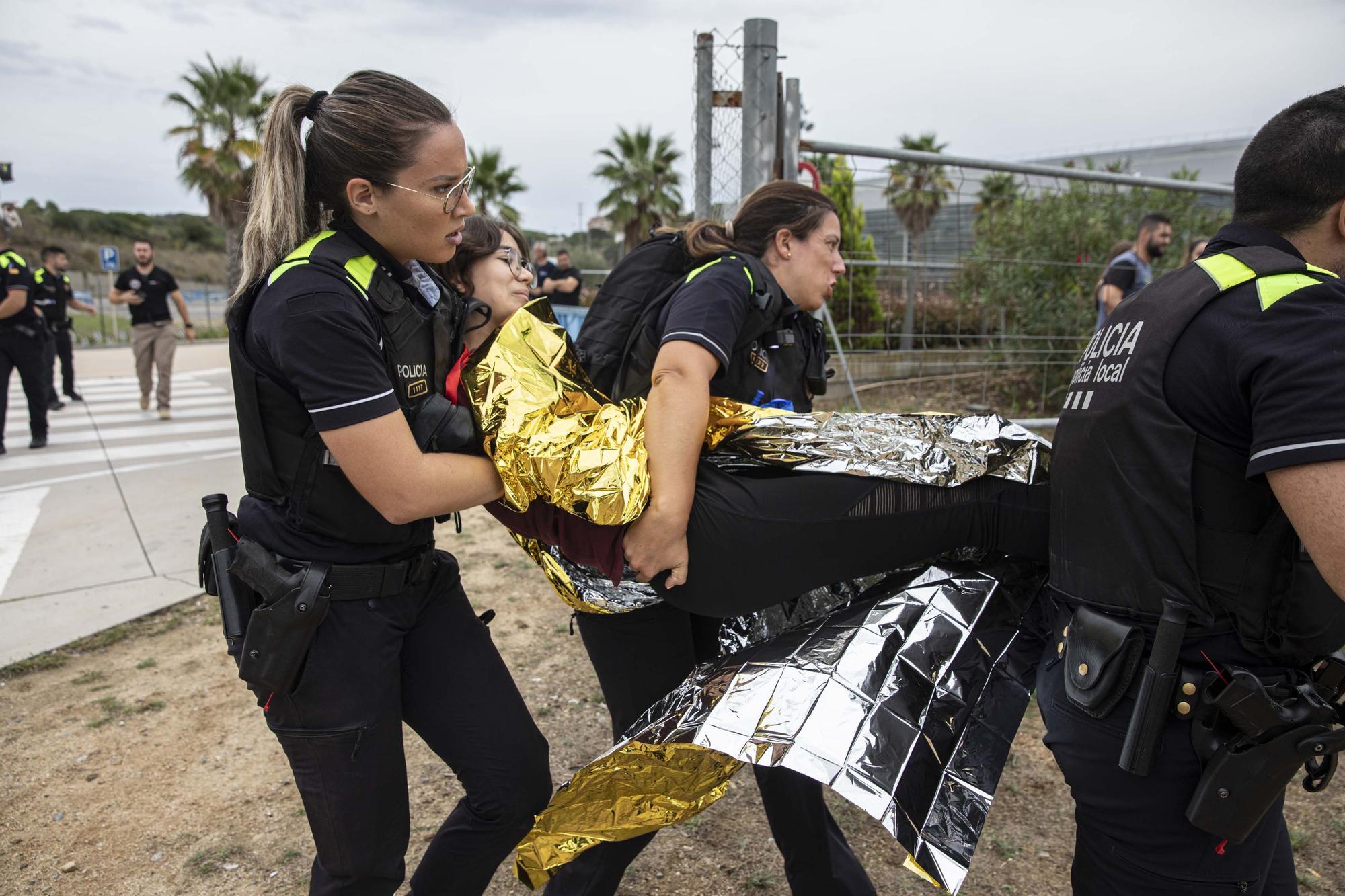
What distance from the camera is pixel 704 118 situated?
409cm

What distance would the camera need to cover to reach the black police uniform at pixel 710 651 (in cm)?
201

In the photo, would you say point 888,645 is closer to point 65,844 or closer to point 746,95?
point 65,844

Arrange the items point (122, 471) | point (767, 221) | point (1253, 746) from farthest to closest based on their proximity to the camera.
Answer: point (122, 471), point (767, 221), point (1253, 746)

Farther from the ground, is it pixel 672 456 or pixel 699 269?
pixel 699 269

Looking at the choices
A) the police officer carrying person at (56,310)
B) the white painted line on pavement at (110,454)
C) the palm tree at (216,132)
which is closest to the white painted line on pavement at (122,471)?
the white painted line on pavement at (110,454)

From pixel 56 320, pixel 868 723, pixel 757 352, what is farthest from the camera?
pixel 56 320

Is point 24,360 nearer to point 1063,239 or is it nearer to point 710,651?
point 710,651

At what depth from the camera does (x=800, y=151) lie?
4.46 metres

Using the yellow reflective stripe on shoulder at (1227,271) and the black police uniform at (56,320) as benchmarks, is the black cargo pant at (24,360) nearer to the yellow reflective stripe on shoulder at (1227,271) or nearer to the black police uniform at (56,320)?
the black police uniform at (56,320)

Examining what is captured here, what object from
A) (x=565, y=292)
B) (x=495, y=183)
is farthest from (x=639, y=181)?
(x=565, y=292)

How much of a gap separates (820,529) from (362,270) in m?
1.03

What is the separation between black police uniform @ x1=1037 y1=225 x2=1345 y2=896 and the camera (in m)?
1.33

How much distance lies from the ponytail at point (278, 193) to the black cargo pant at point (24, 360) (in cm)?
740

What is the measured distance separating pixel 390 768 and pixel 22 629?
3.37 metres
